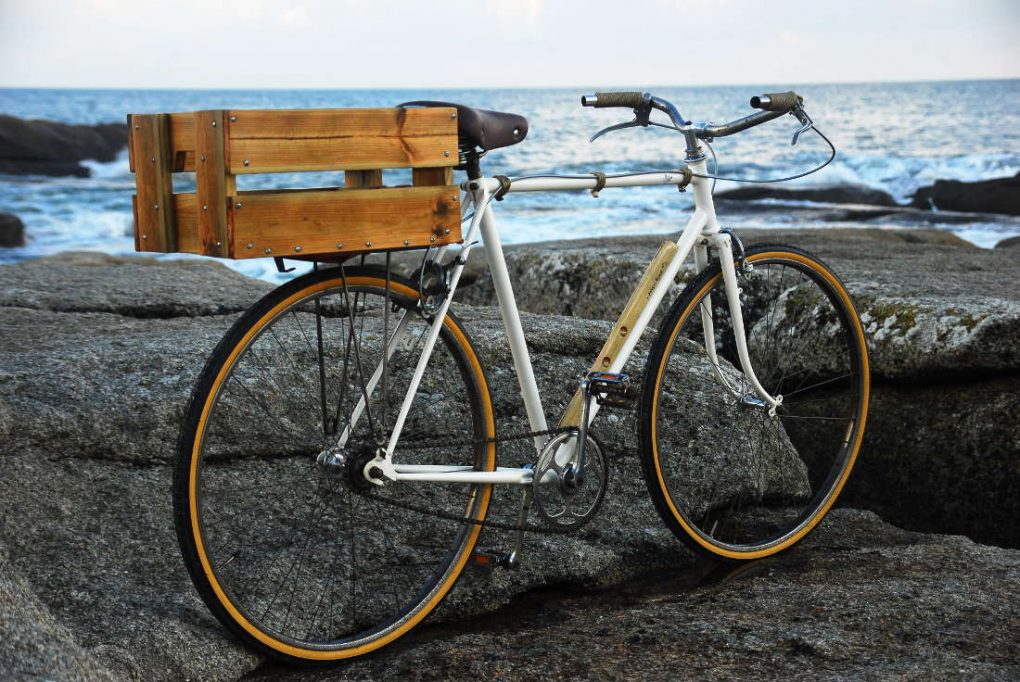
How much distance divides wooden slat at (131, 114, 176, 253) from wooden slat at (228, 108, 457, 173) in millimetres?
291

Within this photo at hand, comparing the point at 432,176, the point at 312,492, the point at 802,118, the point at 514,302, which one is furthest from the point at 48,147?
the point at 432,176

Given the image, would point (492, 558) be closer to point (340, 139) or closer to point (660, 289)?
point (660, 289)

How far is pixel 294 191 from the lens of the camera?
2.45 m

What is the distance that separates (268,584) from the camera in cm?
298

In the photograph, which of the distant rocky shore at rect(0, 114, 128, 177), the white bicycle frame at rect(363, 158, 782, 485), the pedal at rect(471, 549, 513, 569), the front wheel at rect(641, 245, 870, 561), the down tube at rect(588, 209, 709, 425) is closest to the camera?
the white bicycle frame at rect(363, 158, 782, 485)

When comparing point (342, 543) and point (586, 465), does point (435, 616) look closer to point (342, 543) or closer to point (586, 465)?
point (342, 543)

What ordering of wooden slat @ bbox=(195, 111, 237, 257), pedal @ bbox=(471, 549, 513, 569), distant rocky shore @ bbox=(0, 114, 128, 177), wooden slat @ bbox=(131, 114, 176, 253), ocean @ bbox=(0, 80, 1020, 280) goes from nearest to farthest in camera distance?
wooden slat @ bbox=(195, 111, 237, 257) → wooden slat @ bbox=(131, 114, 176, 253) → pedal @ bbox=(471, 549, 513, 569) → ocean @ bbox=(0, 80, 1020, 280) → distant rocky shore @ bbox=(0, 114, 128, 177)

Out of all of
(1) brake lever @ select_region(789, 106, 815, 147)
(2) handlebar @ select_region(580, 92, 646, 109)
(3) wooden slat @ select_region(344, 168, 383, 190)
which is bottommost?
(3) wooden slat @ select_region(344, 168, 383, 190)

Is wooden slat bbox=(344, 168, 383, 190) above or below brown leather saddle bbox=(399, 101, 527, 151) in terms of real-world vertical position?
below

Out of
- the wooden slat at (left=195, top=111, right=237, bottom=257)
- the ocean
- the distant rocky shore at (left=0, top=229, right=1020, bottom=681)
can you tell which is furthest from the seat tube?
the ocean

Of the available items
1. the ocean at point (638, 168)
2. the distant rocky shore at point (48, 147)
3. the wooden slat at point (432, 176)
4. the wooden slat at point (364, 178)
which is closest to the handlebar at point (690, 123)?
the wooden slat at point (432, 176)

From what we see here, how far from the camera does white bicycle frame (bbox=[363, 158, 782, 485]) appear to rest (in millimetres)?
2797

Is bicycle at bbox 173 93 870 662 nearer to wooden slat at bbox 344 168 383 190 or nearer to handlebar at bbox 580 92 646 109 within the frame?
handlebar at bbox 580 92 646 109

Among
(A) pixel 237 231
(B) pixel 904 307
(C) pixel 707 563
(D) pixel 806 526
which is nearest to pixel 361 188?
(A) pixel 237 231
